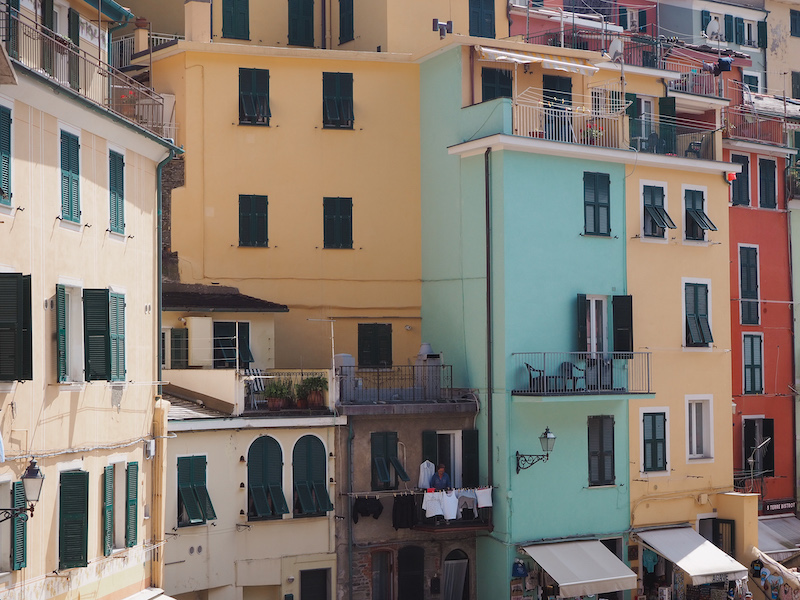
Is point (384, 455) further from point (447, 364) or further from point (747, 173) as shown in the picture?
point (747, 173)

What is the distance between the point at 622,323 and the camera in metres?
31.4

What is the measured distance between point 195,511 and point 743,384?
18.4m

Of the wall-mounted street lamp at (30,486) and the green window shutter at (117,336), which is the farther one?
the green window shutter at (117,336)

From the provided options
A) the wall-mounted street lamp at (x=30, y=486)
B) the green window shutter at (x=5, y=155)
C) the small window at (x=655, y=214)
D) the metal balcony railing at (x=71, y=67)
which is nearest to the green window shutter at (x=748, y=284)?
the small window at (x=655, y=214)

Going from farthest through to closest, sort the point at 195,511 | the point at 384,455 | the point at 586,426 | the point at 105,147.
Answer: the point at 586,426 < the point at 384,455 < the point at 195,511 < the point at 105,147

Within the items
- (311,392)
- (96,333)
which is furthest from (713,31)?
(96,333)

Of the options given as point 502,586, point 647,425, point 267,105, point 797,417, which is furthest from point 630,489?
point 267,105

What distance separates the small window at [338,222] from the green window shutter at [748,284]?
40.1ft

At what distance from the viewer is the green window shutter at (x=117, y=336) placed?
21.2m

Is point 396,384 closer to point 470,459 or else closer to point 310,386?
point 470,459

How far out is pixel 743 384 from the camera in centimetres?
3778

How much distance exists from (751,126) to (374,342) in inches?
561

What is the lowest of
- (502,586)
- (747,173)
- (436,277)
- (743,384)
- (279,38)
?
(502,586)

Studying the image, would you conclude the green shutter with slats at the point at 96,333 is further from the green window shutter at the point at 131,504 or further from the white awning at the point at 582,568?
the white awning at the point at 582,568
